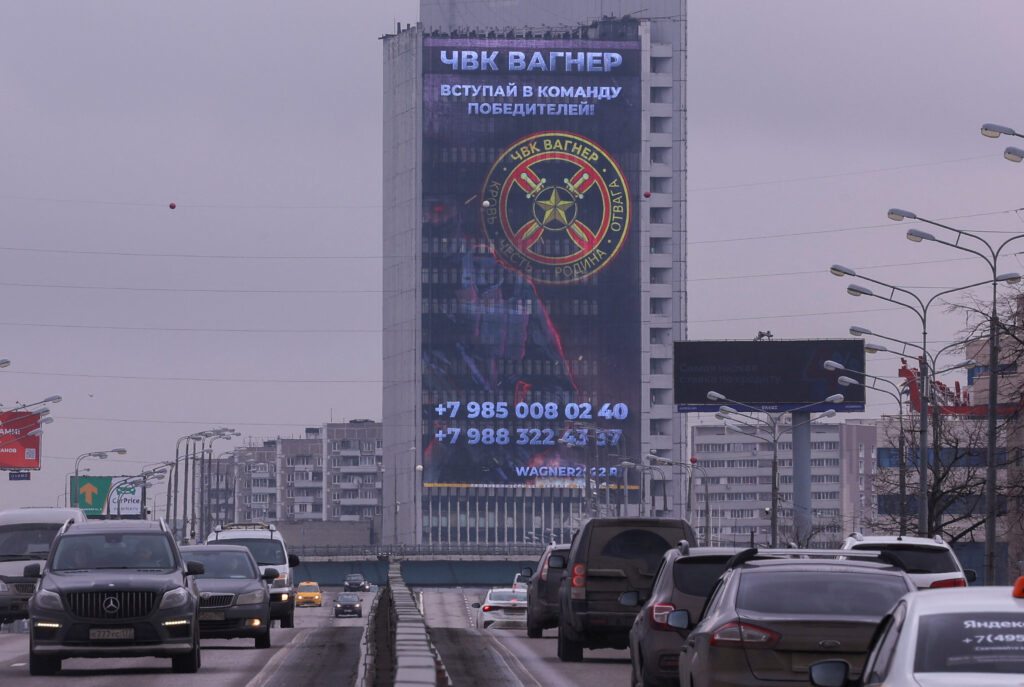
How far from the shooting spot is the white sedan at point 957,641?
858 cm

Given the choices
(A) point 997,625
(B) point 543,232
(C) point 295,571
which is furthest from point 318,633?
(B) point 543,232

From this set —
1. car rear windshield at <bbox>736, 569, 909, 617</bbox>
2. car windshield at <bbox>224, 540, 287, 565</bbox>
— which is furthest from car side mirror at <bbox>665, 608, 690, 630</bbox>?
car windshield at <bbox>224, 540, 287, 565</bbox>

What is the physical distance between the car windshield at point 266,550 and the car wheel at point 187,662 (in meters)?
16.7

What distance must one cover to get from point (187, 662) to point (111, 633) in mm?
1004

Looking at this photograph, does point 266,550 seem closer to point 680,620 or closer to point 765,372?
point 680,620

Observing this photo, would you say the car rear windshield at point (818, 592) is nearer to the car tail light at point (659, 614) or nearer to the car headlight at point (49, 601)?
the car tail light at point (659, 614)

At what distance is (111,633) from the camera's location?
74.4 feet

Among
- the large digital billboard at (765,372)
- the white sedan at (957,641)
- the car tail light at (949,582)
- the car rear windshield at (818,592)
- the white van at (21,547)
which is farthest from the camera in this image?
the large digital billboard at (765,372)

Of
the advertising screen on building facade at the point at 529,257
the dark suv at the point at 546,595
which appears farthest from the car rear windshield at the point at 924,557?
the advertising screen on building facade at the point at 529,257

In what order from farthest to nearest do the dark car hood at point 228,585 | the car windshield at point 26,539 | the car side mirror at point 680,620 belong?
the car windshield at point 26,539 → the dark car hood at point 228,585 → the car side mirror at point 680,620

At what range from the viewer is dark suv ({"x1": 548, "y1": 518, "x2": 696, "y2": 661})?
25.8 metres

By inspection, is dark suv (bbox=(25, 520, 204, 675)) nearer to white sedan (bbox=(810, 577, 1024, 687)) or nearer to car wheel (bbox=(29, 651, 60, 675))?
car wheel (bbox=(29, 651, 60, 675))

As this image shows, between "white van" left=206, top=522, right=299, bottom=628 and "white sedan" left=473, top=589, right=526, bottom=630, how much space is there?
7.86 metres

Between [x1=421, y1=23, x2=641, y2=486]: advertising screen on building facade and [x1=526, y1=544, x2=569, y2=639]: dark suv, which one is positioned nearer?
[x1=526, y1=544, x2=569, y2=639]: dark suv
